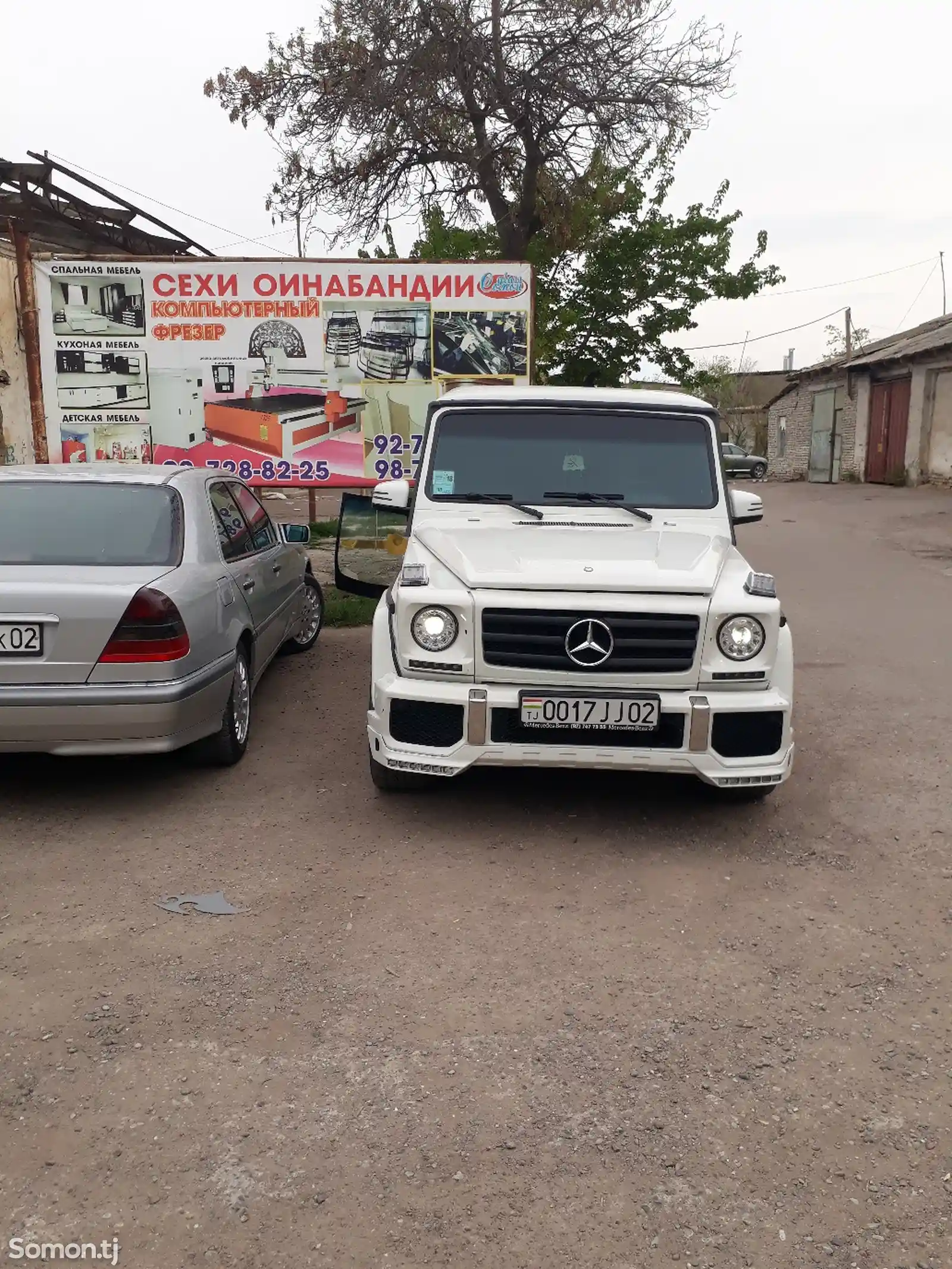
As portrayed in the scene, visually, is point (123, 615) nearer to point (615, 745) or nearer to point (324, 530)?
point (615, 745)

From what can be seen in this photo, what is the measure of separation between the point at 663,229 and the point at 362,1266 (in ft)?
59.8

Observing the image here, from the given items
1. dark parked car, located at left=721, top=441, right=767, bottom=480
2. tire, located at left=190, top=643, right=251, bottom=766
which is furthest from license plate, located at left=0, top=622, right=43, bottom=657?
dark parked car, located at left=721, top=441, right=767, bottom=480

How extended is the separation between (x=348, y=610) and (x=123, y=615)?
201 inches

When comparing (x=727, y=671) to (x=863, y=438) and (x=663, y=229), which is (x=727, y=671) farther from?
(x=863, y=438)

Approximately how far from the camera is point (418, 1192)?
7.51 ft

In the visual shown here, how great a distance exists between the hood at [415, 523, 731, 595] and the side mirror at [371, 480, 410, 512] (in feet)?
1.53

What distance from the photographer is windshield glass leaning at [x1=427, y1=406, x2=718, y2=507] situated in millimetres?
5219

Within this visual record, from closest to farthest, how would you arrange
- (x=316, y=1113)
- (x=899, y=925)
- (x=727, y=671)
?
(x=316, y=1113) → (x=899, y=925) → (x=727, y=671)

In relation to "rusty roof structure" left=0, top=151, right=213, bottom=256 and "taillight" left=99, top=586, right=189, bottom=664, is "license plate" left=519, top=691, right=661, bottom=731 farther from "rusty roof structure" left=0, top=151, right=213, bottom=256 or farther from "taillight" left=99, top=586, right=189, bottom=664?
"rusty roof structure" left=0, top=151, right=213, bottom=256

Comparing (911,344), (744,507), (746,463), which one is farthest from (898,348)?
(744,507)

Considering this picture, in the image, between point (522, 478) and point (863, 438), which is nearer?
point (522, 478)

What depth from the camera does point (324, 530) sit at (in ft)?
49.0

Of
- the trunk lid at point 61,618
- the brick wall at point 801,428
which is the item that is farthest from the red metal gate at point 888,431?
the trunk lid at point 61,618

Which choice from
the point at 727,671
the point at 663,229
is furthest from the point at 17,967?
the point at 663,229
